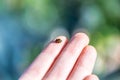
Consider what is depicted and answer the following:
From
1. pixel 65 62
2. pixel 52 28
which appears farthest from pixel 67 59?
pixel 52 28

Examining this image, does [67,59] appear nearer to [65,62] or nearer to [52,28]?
[65,62]

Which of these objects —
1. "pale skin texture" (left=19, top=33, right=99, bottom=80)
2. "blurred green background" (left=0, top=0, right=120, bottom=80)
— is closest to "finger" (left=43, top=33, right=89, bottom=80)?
"pale skin texture" (left=19, top=33, right=99, bottom=80)

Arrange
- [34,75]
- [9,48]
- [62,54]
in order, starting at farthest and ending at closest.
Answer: [9,48], [62,54], [34,75]

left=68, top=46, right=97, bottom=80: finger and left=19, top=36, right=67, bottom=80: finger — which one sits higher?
left=19, top=36, right=67, bottom=80: finger

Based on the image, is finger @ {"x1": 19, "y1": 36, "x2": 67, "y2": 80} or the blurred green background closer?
finger @ {"x1": 19, "y1": 36, "x2": 67, "y2": 80}

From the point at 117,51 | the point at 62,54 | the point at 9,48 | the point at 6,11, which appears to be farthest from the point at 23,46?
the point at 62,54

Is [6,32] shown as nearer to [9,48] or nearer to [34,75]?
[9,48]

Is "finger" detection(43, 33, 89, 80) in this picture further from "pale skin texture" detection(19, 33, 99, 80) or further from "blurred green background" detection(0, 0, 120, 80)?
"blurred green background" detection(0, 0, 120, 80)

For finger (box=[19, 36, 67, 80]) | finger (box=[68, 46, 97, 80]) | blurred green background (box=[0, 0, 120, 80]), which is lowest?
blurred green background (box=[0, 0, 120, 80])
